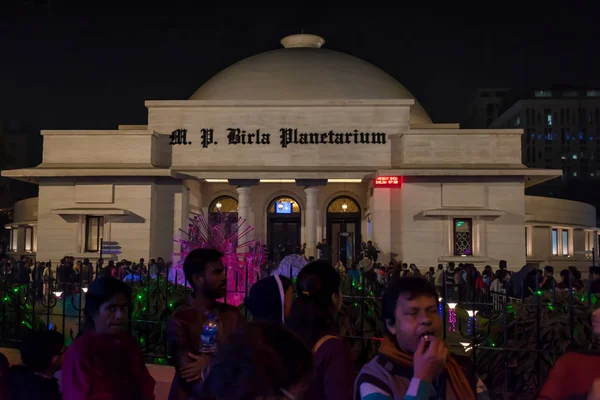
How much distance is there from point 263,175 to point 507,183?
10134 millimetres

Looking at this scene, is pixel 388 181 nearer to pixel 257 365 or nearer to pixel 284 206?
pixel 284 206

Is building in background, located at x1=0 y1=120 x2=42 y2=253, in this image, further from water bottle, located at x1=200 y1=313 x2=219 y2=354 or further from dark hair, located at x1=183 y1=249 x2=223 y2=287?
water bottle, located at x1=200 y1=313 x2=219 y2=354

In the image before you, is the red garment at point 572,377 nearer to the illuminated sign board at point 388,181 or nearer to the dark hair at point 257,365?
the dark hair at point 257,365

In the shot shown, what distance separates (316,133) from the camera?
85.8 ft

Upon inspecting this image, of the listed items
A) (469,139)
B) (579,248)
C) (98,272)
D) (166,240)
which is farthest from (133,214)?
(579,248)

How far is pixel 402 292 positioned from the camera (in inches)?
114

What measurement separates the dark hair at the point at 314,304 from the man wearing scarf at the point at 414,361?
24.7 inches

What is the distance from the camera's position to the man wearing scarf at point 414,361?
2.51 m

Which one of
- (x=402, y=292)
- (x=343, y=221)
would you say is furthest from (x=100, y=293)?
(x=343, y=221)

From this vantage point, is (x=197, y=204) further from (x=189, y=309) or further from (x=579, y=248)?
(x=189, y=309)

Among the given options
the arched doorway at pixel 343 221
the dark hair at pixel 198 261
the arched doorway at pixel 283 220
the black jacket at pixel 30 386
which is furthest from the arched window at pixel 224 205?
the black jacket at pixel 30 386

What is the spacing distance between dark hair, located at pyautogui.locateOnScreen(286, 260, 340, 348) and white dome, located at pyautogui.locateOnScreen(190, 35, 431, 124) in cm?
2720

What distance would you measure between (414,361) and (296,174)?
22872 mm

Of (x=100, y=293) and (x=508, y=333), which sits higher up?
(x=100, y=293)
